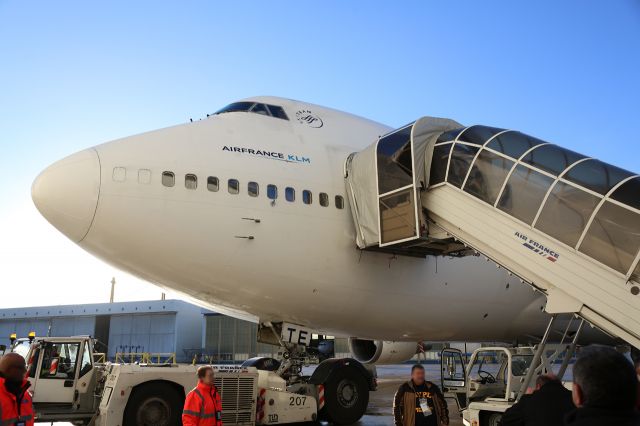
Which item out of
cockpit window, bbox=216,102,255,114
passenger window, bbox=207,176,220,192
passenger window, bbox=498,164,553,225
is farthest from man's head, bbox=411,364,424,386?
cockpit window, bbox=216,102,255,114

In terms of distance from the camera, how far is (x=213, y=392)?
581 cm

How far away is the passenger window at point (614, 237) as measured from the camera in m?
6.30

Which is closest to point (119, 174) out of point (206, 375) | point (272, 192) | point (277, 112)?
point (272, 192)

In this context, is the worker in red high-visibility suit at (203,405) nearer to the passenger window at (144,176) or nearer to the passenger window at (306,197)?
the passenger window at (144,176)

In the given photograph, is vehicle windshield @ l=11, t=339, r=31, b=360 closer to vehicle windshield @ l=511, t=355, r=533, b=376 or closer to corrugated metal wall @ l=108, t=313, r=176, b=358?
vehicle windshield @ l=511, t=355, r=533, b=376

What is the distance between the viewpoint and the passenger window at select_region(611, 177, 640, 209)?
642 cm

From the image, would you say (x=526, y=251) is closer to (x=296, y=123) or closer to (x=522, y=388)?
(x=522, y=388)

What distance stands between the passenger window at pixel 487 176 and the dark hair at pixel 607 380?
563cm

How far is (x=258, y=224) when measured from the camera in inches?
341

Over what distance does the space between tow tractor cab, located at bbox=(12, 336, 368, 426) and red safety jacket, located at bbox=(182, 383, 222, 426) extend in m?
3.03

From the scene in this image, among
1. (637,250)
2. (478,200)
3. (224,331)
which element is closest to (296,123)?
(478,200)

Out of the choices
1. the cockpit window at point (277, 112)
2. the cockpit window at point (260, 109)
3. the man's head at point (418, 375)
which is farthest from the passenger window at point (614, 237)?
the cockpit window at point (260, 109)

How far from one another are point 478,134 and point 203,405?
542 centimetres

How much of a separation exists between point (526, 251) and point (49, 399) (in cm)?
795
